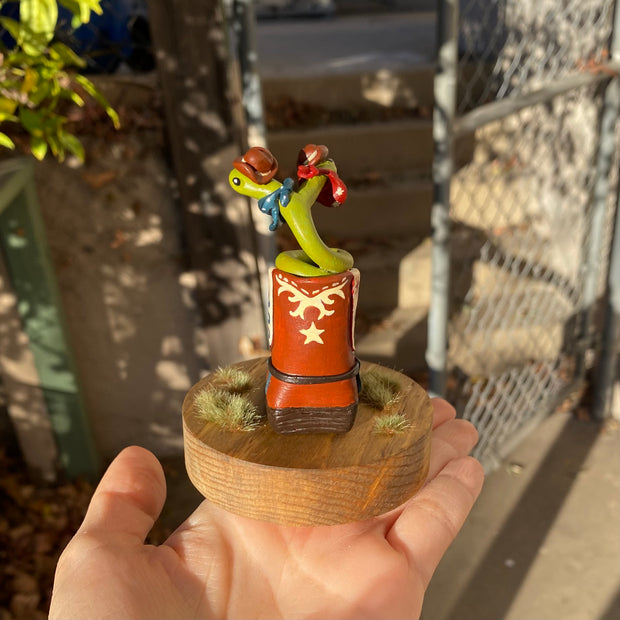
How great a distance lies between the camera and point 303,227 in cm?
142

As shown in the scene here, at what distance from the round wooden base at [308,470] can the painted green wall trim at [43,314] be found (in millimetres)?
2094

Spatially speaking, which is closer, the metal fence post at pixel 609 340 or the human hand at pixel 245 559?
the human hand at pixel 245 559

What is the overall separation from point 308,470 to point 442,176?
1.64 m

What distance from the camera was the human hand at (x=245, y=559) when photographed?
1362mm

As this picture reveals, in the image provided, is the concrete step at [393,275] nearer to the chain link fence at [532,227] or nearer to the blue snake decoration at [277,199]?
the chain link fence at [532,227]

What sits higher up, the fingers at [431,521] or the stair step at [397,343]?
the fingers at [431,521]

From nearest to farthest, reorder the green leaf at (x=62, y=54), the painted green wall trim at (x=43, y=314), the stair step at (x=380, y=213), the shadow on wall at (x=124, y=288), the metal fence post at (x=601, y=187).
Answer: the green leaf at (x=62, y=54), the painted green wall trim at (x=43, y=314), the shadow on wall at (x=124, y=288), the metal fence post at (x=601, y=187), the stair step at (x=380, y=213)

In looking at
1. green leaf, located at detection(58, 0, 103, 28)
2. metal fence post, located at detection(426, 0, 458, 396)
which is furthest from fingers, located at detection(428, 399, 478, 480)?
green leaf, located at detection(58, 0, 103, 28)

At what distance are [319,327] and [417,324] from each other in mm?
3049

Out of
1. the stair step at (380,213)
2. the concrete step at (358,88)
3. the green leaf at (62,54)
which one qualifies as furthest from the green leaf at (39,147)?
the concrete step at (358,88)

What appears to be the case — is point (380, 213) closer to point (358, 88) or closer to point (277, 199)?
point (358, 88)

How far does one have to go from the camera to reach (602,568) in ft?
11.2

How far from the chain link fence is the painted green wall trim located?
230 cm

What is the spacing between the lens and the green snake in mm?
1421
